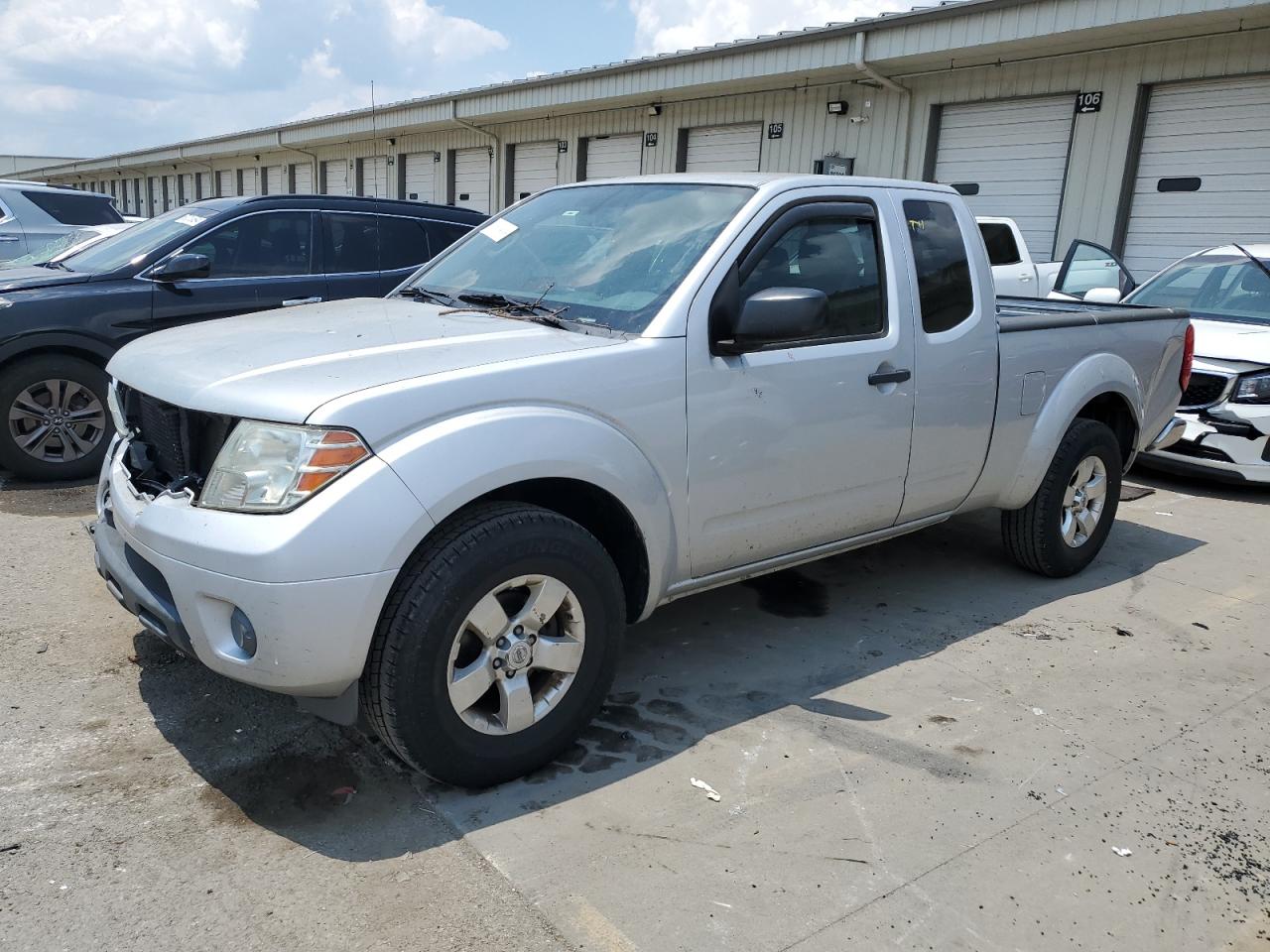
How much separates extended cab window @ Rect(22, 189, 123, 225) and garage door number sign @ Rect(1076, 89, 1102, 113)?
11.9 m

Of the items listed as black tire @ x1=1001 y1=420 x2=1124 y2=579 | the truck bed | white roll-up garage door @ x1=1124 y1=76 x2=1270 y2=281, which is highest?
white roll-up garage door @ x1=1124 y1=76 x2=1270 y2=281

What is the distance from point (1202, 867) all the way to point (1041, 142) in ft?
38.1

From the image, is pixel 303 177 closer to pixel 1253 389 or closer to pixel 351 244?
pixel 351 244

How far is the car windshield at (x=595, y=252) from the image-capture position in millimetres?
3445

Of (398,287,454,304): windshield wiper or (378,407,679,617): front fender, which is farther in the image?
(398,287,454,304): windshield wiper

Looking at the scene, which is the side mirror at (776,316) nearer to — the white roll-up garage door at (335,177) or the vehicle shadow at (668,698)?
the vehicle shadow at (668,698)

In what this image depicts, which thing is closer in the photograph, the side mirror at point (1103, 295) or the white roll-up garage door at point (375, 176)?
the side mirror at point (1103, 295)

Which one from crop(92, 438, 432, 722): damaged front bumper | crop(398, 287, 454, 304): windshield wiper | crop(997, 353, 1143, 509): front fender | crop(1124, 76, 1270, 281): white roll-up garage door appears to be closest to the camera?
crop(92, 438, 432, 722): damaged front bumper

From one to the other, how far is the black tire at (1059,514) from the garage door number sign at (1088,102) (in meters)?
8.30

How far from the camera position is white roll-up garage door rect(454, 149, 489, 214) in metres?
22.4

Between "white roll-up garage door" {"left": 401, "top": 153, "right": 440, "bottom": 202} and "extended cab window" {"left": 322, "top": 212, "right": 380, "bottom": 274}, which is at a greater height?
"white roll-up garage door" {"left": 401, "top": 153, "right": 440, "bottom": 202}

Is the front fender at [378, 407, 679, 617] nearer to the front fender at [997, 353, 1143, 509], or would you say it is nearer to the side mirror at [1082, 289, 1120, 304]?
the front fender at [997, 353, 1143, 509]

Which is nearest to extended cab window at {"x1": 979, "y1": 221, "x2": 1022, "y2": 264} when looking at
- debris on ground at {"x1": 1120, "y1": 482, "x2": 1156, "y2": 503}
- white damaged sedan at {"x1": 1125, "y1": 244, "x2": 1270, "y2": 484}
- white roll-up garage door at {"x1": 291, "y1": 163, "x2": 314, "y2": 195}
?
white damaged sedan at {"x1": 1125, "y1": 244, "x2": 1270, "y2": 484}

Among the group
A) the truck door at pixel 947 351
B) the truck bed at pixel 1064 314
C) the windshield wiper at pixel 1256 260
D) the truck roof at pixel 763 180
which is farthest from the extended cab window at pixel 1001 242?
the truck roof at pixel 763 180
